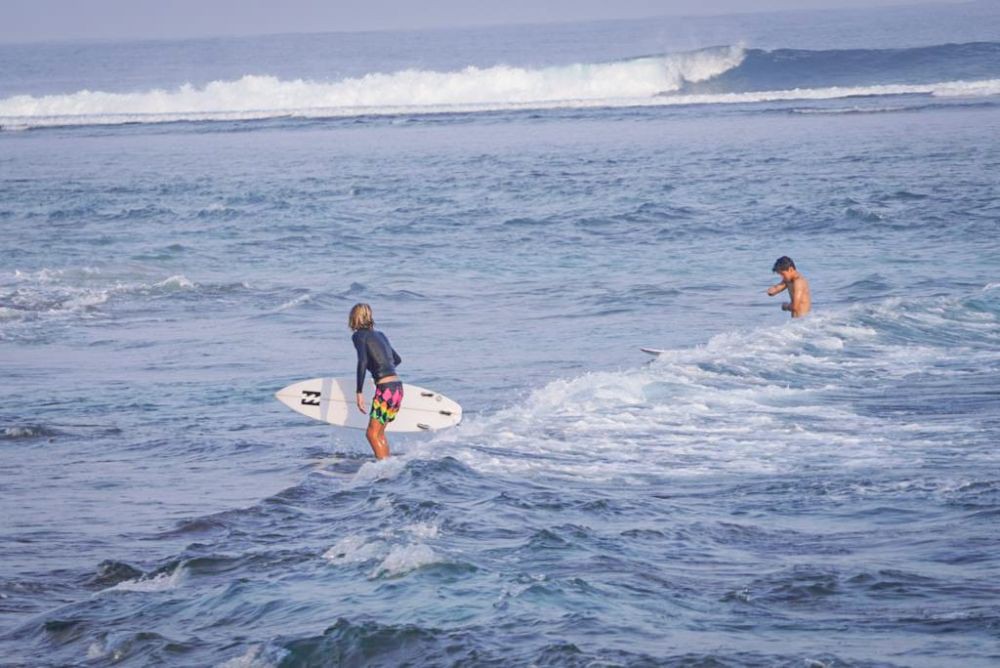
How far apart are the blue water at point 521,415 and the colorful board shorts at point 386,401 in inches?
16.4

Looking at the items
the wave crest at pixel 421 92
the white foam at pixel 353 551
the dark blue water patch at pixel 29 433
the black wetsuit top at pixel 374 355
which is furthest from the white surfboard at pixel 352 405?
the wave crest at pixel 421 92

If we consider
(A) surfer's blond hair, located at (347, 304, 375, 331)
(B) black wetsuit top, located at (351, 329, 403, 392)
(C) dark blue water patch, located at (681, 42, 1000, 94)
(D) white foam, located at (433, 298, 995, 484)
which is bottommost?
(D) white foam, located at (433, 298, 995, 484)

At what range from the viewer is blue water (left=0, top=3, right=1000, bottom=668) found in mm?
8523

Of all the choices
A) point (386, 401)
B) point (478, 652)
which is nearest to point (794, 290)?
point (386, 401)

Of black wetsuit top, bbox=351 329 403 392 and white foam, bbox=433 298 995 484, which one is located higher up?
black wetsuit top, bbox=351 329 403 392

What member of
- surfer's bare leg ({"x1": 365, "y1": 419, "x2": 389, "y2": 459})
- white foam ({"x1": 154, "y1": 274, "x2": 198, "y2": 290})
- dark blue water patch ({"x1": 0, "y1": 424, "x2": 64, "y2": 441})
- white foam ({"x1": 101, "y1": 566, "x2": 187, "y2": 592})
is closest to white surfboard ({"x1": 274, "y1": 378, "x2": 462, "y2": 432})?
surfer's bare leg ({"x1": 365, "y1": 419, "x2": 389, "y2": 459})

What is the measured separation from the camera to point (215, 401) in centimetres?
1538

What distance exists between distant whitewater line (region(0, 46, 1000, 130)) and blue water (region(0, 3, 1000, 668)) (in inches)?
1145

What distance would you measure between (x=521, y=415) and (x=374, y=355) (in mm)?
2128

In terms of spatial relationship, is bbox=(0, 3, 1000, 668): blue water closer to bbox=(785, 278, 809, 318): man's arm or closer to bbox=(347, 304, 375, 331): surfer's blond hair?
bbox=(785, 278, 809, 318): man's arm

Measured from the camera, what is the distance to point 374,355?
12.6 metres

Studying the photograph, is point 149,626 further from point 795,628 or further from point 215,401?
point 215,401

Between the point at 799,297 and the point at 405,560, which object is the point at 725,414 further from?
the point at 405,560

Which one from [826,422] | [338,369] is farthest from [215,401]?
[826,422]
